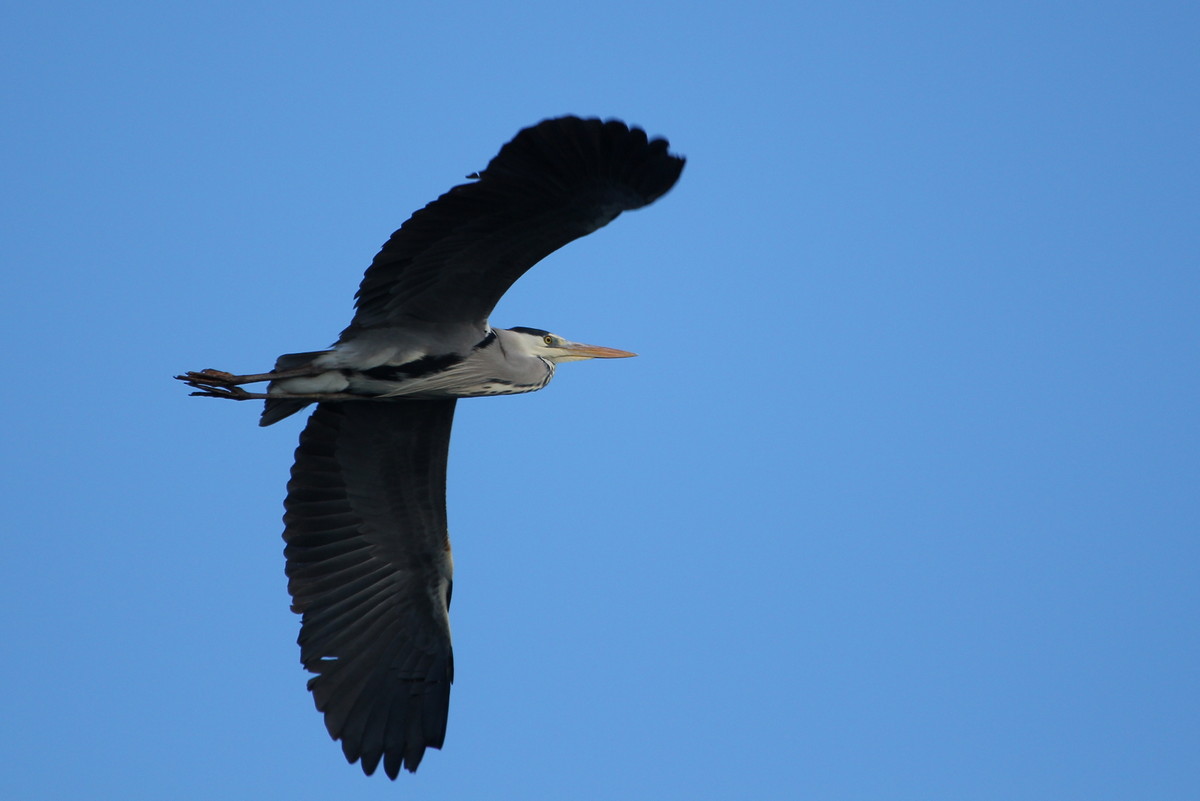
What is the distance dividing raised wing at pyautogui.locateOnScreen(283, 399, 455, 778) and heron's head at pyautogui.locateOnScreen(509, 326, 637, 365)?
651 millimetres

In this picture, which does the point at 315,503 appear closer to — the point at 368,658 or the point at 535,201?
the point at 368,658

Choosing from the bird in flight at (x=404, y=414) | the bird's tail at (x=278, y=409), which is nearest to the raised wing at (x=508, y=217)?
the bird in flight at (x=404, y=414)

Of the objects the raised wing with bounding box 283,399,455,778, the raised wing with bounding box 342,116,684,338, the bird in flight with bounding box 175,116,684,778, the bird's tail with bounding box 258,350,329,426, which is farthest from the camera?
the raised wing with bounding box 283,399,455,778

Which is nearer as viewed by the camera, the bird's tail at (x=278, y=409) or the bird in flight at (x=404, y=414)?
the bird in flight at (x=404, y=414)

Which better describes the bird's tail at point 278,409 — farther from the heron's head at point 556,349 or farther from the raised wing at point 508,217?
A: the heron's head at point 556,349

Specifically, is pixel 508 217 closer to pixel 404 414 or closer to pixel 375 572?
pixel 404 414

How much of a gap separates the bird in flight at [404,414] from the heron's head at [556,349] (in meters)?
0.01

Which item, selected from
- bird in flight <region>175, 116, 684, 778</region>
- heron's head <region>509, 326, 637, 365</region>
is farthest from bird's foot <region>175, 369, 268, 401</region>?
heron's head <region>509, 326, 637, 365</region>

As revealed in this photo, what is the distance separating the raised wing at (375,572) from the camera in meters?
8.27

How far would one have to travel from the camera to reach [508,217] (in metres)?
→ 6.88

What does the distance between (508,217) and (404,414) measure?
2000mm

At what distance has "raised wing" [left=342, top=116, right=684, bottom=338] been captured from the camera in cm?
635

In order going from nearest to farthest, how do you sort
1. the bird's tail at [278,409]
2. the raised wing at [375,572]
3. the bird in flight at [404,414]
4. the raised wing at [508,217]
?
the raised wing at [508,217] → the bird in flight at [404,414] → the bird's tail at [278,409] → the raised wing at [375,572]

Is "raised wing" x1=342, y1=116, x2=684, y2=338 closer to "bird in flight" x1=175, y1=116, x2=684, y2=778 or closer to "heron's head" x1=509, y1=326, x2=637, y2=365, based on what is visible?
"bird in flight" x1=175, y1=116, x2=684, y2=778
